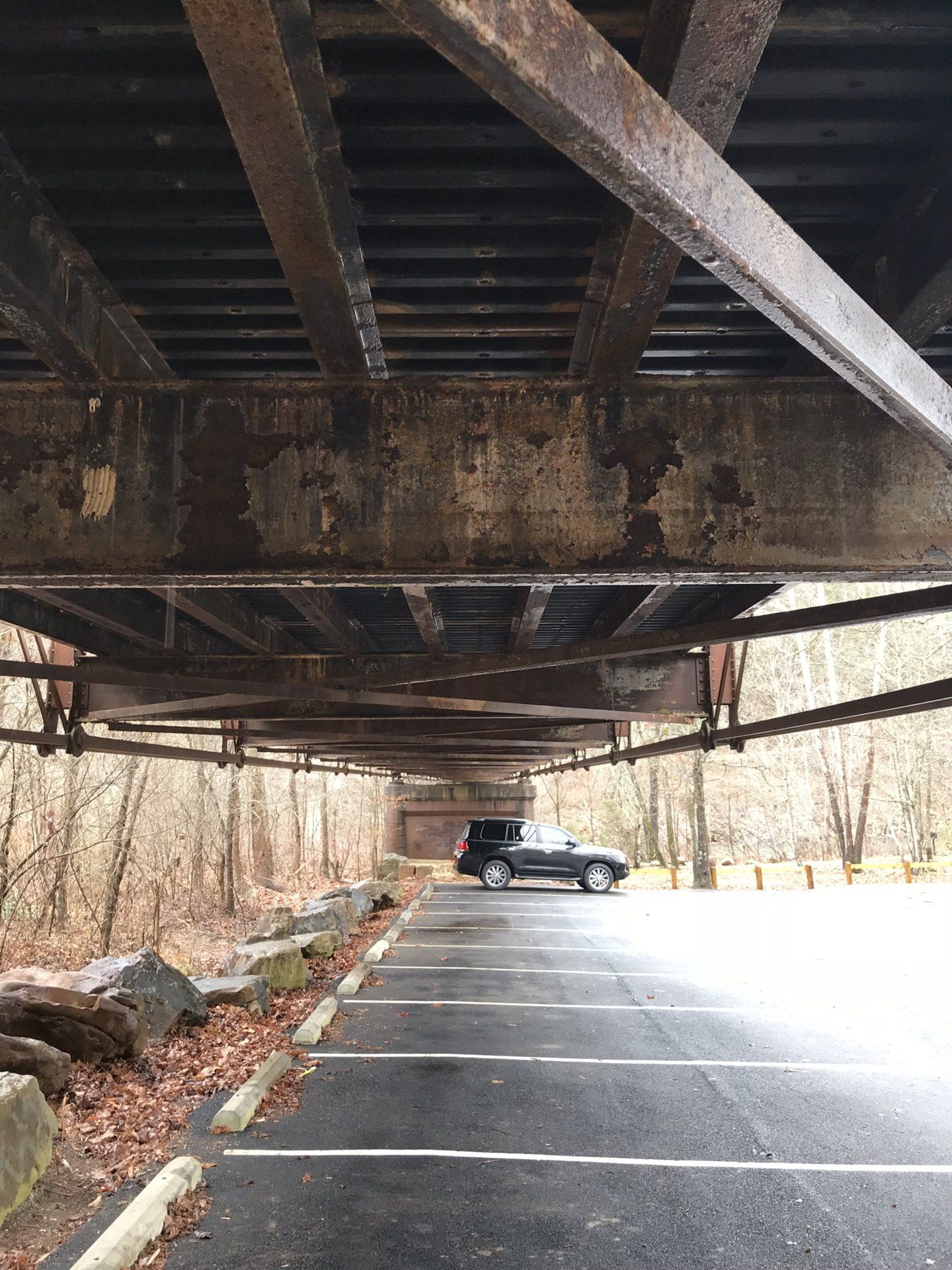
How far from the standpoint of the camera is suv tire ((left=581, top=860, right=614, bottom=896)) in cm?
2709

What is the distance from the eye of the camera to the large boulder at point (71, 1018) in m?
8.05

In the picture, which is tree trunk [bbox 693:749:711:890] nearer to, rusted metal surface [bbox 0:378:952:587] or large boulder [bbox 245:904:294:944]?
large boulder [bbox 245:904:294:944]

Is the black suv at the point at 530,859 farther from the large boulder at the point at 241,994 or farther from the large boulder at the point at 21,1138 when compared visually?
the large boulder at the point at 21,1138

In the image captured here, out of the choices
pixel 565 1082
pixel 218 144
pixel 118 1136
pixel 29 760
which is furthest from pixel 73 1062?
pixel 29 760

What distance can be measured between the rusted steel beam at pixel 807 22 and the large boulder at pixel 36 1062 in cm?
749

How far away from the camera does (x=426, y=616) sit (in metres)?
6.89

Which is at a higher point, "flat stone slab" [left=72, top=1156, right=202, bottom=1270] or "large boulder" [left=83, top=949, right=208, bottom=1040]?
"large boulder" [left=83, top=949, right=208, bottom=1040]

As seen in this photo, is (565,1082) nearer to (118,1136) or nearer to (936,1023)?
(118,1136)

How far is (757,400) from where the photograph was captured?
4.03 m

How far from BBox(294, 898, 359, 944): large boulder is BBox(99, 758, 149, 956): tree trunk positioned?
3.08 metres

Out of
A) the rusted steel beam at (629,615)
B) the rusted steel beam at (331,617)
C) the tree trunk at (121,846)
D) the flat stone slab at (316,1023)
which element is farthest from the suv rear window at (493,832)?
the rusted steel beam at (629,615)

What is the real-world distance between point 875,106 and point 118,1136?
25.0 ft

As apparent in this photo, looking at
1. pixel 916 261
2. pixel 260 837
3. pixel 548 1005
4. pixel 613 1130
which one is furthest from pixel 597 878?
pixel 916 261

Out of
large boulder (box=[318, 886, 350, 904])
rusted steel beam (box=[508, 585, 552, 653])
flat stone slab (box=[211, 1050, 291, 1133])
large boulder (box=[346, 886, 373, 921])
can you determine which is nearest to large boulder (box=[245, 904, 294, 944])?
large boulder (box=[346, 886, 373, 921])
